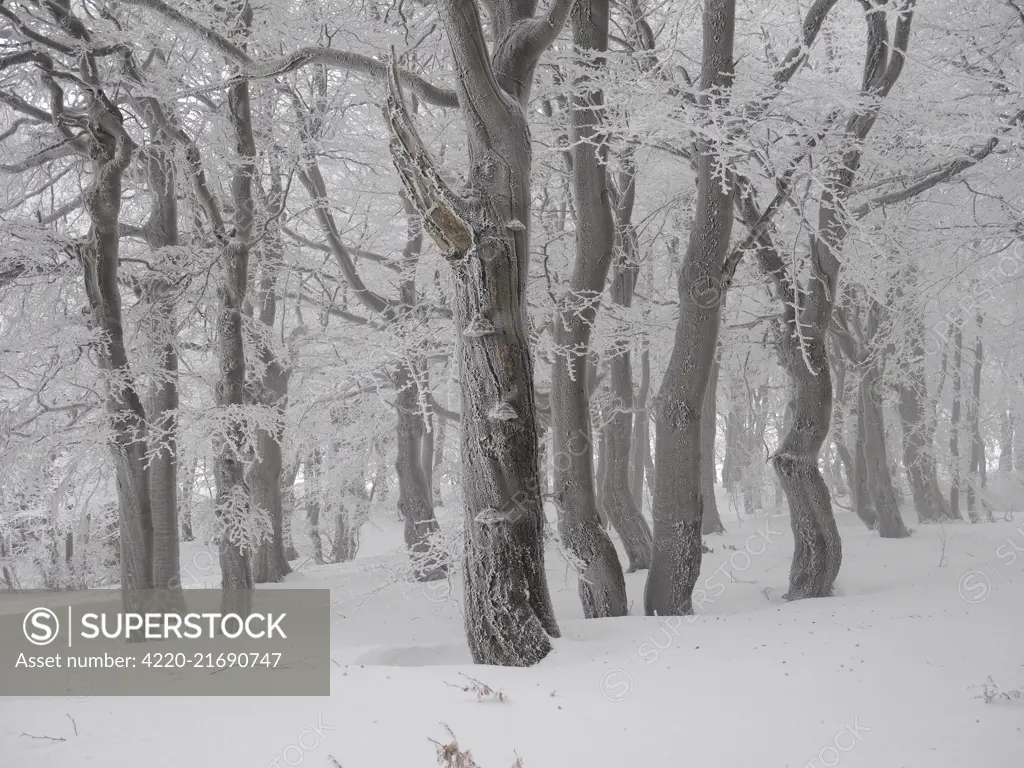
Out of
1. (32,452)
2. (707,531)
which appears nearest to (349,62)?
(32,452)

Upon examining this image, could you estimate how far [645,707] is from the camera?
141 inches

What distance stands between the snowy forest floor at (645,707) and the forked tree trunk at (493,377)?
0.34m

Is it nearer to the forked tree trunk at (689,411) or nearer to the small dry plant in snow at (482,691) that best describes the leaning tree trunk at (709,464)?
the forked tree trunk at (689,411)

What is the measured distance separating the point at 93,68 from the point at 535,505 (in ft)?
18.4

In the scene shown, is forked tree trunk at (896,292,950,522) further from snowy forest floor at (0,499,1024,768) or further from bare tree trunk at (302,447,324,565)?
bare tree trunk at (302,447,324,565)

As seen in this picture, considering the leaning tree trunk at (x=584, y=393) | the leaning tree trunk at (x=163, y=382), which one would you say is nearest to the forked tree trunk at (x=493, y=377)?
the leaning tree trunk at (x=584, y=393)

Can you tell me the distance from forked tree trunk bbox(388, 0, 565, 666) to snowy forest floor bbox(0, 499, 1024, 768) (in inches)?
13.4

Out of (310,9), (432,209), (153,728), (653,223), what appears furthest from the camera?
(653,223)

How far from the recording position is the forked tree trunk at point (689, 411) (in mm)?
6445

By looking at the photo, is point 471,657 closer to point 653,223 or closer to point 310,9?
point 310,9

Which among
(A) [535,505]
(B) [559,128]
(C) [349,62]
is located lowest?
(A) [535,505]

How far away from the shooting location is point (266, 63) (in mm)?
5230

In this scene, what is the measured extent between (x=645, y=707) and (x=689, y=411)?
3.26 m

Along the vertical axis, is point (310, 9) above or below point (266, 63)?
above
